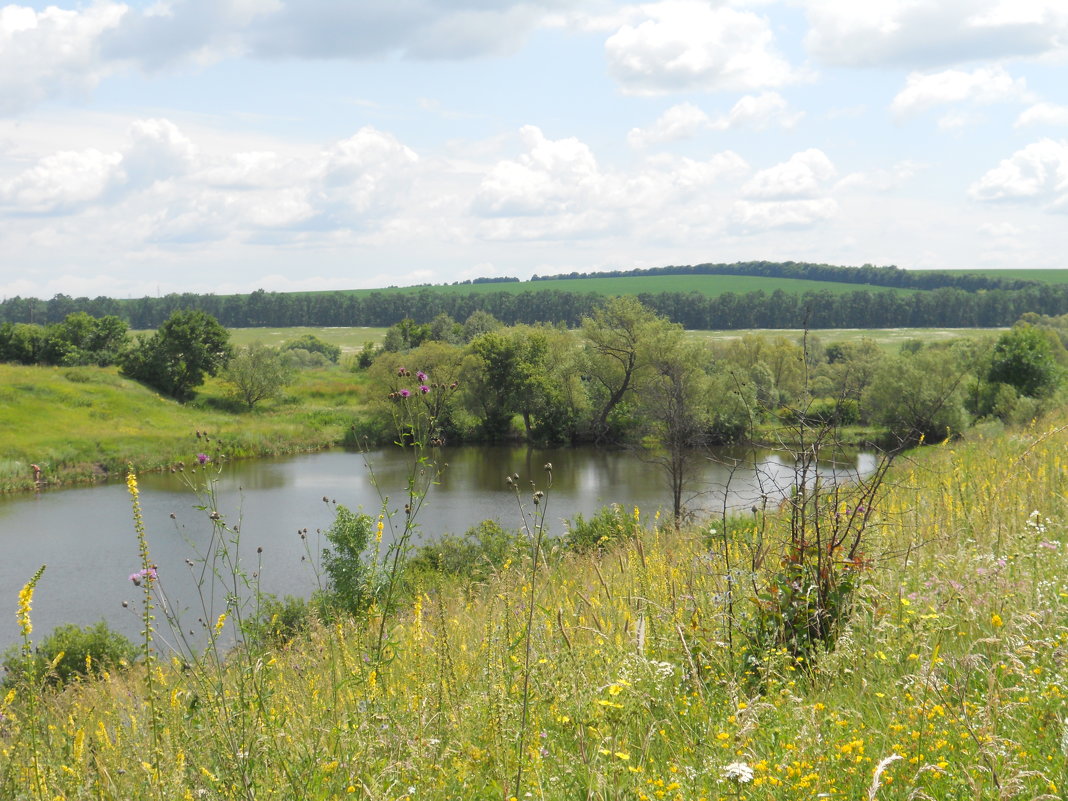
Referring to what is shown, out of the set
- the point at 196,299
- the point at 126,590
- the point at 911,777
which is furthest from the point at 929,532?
the point at 196,299

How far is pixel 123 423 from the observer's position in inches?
1652

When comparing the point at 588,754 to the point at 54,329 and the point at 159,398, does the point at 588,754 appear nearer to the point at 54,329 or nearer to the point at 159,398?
the point at 159,398

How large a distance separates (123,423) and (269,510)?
61.5 ft

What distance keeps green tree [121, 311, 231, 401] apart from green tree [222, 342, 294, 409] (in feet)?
4.44

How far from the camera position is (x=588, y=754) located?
2703mm

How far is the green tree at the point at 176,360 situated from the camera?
50781 millimetres

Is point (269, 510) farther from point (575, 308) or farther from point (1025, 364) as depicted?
point (575, 308)

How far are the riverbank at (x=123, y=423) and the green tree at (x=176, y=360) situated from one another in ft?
3.89

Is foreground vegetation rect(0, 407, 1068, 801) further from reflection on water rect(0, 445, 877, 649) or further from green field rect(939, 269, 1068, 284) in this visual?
green field rect(939, 269, 1068, 284)

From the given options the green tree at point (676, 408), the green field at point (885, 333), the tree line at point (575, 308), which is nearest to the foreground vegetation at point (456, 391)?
the green tree at point (676, 408)

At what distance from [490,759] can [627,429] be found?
4175 cm

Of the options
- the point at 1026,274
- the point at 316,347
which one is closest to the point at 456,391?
the point at 316,347

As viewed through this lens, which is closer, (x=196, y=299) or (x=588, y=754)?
(x=588, y=754)

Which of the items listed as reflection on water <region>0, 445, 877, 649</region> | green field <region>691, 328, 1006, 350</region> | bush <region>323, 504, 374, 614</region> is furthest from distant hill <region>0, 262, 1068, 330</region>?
bush <region>323, 504, 374, 614</region>
